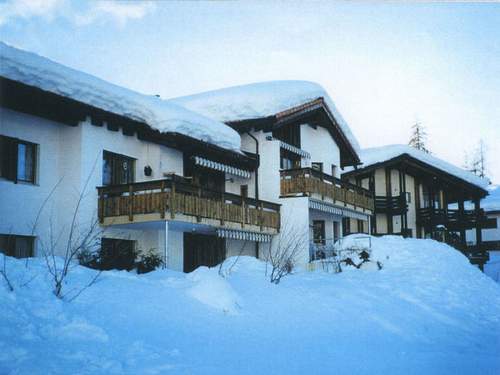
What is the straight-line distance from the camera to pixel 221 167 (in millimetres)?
22500

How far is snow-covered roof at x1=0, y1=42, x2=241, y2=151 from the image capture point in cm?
1534

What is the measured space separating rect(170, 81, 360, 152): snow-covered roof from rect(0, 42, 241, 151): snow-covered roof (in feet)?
8.62

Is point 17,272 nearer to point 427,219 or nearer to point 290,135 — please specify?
point 290,135

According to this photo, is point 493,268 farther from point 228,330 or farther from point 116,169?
point 228,330

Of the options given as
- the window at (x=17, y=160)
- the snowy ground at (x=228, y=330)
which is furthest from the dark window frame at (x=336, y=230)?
the window at (x=17, y=160)

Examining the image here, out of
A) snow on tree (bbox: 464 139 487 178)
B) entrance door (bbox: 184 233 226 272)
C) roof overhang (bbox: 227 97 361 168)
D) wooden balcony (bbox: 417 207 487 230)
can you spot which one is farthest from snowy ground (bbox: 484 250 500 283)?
entrance door (bbox: 184 233 226 272)

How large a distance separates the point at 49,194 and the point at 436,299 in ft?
37.3

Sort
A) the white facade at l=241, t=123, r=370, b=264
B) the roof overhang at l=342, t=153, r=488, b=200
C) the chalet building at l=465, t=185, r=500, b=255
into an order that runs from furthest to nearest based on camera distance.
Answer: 1. the chalet building at l=465, t=185, r=500, b=255
2. the roof overhang at l=342, t=153, r=488, b=200
3. the white facade at l=241, t=123, r=370, b=264

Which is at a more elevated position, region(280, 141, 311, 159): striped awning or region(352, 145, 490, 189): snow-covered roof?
region(352, 145, 490, 189): snow-covered roof

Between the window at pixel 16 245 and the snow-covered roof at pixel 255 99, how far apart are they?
37.6 feet

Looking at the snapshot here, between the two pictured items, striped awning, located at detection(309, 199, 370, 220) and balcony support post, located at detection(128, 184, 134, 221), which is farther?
striped awning, located at detection(309, 199, 370, 220)

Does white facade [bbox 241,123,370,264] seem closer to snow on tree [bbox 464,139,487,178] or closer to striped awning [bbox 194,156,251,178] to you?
striped awning [bbox 194,156,251,178]

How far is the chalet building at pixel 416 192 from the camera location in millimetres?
34719

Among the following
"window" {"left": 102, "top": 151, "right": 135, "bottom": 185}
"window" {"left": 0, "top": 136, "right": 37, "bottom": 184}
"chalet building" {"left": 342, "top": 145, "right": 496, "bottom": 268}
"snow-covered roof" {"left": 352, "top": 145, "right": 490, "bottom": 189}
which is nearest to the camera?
"window" {"left": 0, "top": 136, "right": 37, "bottom": 184}
